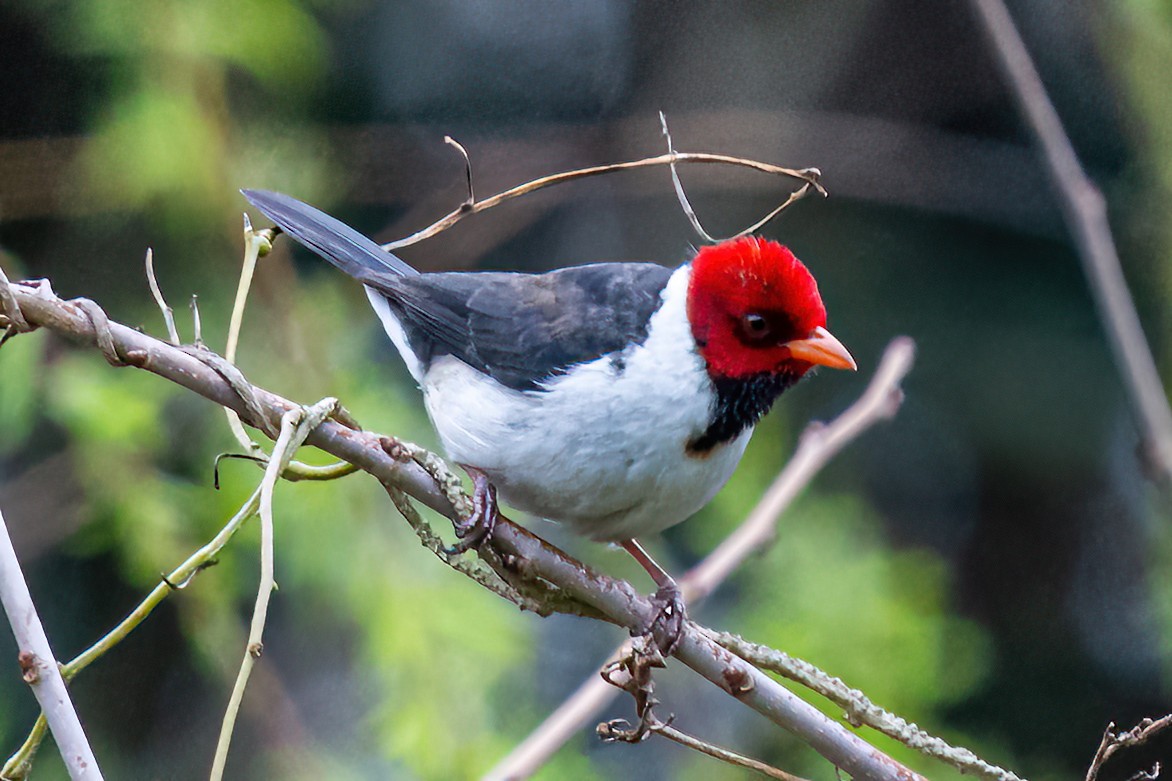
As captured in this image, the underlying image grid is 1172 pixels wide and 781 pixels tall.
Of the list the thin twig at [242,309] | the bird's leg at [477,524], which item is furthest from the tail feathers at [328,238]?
the bird's leg at [477,524]

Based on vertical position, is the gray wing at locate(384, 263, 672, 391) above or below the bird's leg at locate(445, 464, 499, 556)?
above

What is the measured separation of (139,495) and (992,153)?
1817 mm

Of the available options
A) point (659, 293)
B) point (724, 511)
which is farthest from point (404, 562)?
point (659, 293)

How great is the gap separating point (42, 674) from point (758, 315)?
86cm

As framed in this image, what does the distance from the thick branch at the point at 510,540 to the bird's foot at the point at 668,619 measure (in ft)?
0.05

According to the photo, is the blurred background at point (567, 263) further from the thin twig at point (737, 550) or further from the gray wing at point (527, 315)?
the thin twig at point (737, 550)

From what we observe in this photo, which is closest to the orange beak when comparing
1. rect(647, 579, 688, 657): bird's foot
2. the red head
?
the red head

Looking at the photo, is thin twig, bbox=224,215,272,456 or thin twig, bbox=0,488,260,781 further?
thin twig, bbox=224,215,272,456

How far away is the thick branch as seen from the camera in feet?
3.10

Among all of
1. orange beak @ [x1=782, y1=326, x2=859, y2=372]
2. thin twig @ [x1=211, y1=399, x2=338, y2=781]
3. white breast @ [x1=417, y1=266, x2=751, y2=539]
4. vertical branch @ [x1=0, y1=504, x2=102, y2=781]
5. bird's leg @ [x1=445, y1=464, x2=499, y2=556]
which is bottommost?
vertical branch @ [x1=0, y1=504, x2=102, y2=781]

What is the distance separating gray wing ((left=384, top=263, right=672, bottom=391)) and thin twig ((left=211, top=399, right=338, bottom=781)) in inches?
17.9

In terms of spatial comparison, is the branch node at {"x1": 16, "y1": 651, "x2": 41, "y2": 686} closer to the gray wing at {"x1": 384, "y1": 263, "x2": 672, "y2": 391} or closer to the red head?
the gray wing at {"x1": 384, "y1": 263, "x2": 672, "y2": 391}

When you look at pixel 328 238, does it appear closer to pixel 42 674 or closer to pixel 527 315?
pixel 527 315

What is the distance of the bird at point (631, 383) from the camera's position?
4.29 ft
